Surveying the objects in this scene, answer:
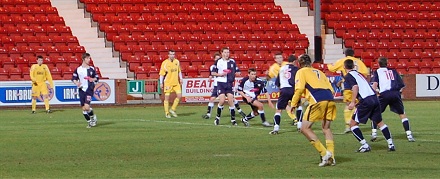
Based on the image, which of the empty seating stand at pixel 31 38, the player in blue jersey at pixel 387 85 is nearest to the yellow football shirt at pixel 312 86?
the player in blue jersey at pixel 387 85

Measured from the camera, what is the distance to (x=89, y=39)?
39500mm

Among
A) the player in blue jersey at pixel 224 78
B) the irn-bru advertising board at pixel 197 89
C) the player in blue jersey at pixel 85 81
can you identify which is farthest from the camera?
the irn-bru advertising board at pixel 197 89

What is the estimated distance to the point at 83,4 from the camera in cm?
4122

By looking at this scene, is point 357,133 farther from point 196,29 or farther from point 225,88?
point 196,29

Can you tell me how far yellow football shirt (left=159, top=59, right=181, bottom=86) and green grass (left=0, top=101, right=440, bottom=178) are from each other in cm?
240

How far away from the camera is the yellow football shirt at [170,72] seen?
28.3m

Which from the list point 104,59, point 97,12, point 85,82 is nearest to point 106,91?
point 104,59

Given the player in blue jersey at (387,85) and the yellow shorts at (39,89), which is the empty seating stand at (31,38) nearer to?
the yellow shorts at (39,89)

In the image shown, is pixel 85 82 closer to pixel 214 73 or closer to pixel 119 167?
pixel 214 73

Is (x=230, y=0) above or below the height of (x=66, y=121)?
above

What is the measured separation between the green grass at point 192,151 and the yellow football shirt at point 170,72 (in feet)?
7.88

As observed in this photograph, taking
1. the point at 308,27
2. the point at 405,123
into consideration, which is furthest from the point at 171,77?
the point at 308,27

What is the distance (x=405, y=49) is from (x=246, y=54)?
26.6ft

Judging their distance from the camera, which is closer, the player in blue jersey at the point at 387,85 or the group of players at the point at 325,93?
the group of players at the point at 325,93
